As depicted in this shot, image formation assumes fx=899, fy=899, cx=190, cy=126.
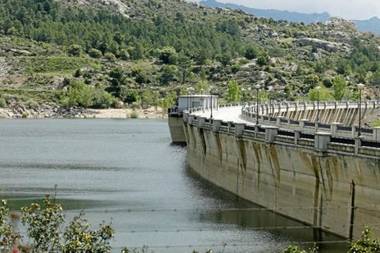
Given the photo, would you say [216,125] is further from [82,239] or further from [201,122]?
[82,239]

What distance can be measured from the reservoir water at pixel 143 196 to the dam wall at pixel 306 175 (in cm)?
97

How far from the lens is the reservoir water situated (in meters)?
47.7

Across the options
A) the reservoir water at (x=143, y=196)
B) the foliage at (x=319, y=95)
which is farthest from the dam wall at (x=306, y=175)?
the foliage at (x=319, y=95)

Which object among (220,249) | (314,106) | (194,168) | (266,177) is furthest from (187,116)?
(220,249)

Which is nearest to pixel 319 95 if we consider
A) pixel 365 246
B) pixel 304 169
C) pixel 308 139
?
pixel 308 139

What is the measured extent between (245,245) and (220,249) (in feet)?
8.03

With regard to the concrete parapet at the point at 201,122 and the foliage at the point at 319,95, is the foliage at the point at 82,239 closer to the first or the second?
the concrete parapet at the point at 201,122

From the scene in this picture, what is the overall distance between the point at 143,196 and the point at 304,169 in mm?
18933

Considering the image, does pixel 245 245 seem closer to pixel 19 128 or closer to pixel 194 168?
pixel 194 168

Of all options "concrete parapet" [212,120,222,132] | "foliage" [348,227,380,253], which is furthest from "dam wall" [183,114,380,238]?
"foliage" [348,227,380,253]

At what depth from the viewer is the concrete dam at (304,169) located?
44.3 m

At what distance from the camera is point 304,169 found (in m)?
51.4

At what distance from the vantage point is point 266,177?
191 feet

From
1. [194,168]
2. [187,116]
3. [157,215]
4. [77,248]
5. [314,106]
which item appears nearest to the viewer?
[77,248]
